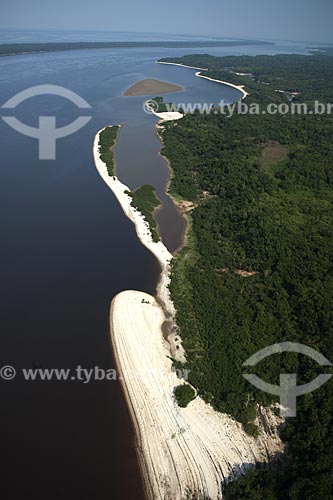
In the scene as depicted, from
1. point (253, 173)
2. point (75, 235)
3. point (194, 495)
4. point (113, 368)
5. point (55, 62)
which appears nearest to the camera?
point (194, 495)

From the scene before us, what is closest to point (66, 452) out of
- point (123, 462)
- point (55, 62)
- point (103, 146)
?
point (123, 462)

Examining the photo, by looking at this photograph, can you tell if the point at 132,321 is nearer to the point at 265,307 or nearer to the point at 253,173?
the point at 265,307

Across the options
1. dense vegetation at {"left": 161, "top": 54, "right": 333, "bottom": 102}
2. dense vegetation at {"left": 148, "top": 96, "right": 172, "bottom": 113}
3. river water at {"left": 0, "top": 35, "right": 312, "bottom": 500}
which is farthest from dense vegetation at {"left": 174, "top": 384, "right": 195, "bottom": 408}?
dense vegetation at {"left": 161, "top": 54, "right": 333, "bottom": 102}

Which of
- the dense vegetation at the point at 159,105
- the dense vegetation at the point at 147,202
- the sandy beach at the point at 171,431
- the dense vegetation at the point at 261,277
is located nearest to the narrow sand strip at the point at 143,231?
the dense vegetation at the point at 147,202

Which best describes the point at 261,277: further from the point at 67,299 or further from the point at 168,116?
the point at 168,116

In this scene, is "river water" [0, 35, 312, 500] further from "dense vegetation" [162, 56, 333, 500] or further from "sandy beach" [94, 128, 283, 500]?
"dense vegetation" [162, 56, 333, 500]

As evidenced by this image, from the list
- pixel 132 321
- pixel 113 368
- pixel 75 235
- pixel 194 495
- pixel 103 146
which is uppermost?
pixel 103 146

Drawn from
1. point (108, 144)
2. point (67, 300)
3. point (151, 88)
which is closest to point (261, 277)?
point (67, 300)
